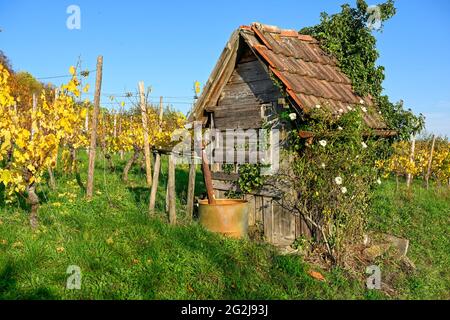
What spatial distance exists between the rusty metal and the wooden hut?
0.67m

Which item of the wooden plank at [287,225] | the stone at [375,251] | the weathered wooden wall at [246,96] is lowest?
the stone at [375,251]

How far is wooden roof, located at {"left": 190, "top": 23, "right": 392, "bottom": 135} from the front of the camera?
7.12 m

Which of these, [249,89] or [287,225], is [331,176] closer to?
[287,225]

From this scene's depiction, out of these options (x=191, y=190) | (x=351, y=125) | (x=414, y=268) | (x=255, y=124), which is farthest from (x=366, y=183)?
(x=191, y=190)

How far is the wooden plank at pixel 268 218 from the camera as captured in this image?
24.8 ft

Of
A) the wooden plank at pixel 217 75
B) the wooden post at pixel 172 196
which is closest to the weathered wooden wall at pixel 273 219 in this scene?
the wooden post at pixel 172 196

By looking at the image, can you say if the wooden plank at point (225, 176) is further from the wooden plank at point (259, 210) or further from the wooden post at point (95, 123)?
the wooden post at point (95, 123)

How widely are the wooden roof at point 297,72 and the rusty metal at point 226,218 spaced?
2157 millimetres

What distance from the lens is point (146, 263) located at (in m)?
5.50

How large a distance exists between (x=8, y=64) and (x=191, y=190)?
40461 millimetres

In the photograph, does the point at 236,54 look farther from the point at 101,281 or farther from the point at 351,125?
the point at 101,281

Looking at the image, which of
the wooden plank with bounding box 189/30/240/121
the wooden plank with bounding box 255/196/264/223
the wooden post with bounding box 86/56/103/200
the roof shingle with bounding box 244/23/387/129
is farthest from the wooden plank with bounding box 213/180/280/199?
the wooden post with bounding box 86/56/103/200

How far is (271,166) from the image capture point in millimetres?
7523
